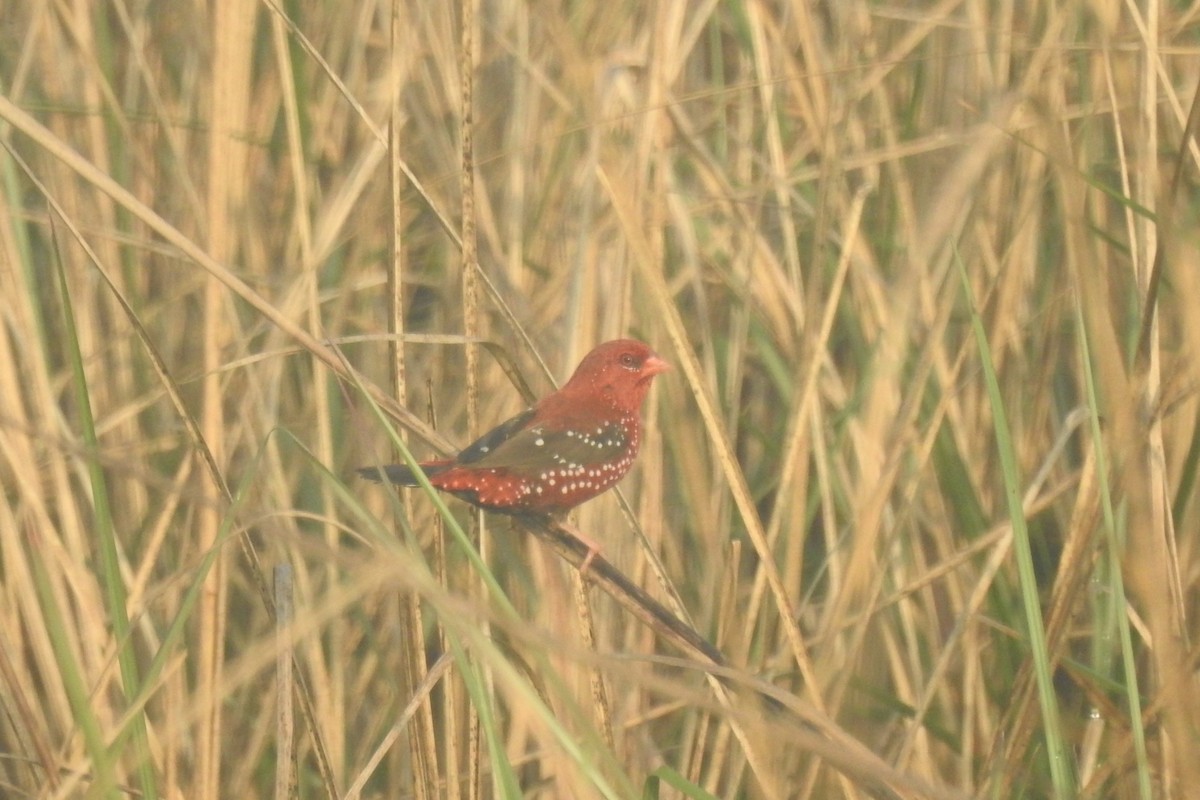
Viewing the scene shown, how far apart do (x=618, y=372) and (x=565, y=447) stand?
288 mm

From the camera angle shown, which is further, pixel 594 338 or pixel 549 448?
pixel 594 338

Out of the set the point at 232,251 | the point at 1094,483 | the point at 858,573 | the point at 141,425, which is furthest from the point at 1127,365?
the point at 141,425

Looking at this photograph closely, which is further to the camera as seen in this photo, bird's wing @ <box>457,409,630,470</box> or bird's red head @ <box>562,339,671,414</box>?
bird's red head @ <box>562,339,671,414</box>

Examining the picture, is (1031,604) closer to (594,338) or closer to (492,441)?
(492,441)

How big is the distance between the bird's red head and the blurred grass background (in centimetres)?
6

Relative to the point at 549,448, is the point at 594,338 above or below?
above

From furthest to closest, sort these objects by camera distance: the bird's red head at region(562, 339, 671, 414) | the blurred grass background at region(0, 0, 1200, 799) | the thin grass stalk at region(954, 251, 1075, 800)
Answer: the bird's red head at region(562, 339, 671, 414) < the blurred grass background at region(0, 0, 1200, 799) < the thin grass stalk at region(954, 251, 1075, 800)

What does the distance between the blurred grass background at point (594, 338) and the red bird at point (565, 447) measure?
84 mm

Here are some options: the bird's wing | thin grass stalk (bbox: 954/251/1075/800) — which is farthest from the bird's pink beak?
thin grass stalk (bbox: 954/251/1075/800)

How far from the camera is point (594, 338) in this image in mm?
2801

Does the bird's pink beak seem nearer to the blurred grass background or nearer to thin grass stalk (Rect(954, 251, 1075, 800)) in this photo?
the blurred grass background

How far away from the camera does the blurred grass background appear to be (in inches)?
96.3

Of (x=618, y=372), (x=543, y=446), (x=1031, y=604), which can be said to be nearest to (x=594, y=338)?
(x=618, y=372)

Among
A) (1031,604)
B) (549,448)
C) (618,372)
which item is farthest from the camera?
(618,372)
